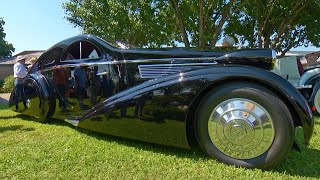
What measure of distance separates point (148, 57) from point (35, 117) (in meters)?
2.71

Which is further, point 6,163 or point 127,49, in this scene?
point 127,49

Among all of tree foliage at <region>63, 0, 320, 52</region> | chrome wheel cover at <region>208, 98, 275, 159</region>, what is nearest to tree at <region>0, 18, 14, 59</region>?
tree foliage at <region>63, 0, 320, 52</region>

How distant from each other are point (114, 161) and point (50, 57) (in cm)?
264

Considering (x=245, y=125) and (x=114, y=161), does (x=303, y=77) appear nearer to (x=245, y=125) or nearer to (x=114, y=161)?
(x=245, y=125)

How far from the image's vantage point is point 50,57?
473cm

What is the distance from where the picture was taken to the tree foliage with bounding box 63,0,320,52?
461 inches

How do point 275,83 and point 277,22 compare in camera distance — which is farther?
point 277,22

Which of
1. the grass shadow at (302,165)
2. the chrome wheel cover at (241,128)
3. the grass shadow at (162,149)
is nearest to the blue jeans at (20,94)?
the grass shadow at (162,149)

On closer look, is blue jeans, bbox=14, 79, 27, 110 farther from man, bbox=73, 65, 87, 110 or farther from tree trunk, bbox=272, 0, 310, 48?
tree trunk, bbox=272, 0, 310, 48

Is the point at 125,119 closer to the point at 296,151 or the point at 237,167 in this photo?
the point at 237,167

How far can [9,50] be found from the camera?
53.3 meters

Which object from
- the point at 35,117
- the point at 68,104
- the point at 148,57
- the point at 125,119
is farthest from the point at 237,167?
the point at 35,117

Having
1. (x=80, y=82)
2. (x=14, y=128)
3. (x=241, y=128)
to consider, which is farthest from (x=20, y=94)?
(x=241, y=128)

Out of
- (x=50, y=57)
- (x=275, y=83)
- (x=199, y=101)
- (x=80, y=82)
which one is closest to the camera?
(x=275, y=83)
